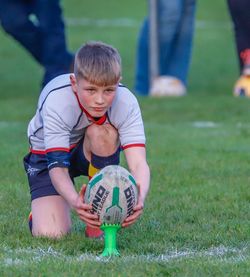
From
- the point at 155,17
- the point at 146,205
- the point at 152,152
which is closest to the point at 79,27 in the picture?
the point at 155,17

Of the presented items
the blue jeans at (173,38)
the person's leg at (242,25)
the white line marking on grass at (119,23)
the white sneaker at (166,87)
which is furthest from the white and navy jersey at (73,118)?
the white line marking on grass at (119,23)

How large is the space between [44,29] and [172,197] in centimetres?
512

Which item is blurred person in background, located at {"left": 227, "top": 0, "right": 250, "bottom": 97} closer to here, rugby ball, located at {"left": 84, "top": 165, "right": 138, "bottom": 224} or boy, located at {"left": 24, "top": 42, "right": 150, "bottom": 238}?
boy, located at {"left": 24, "top": 42, "right": 150, "bottom": 238}

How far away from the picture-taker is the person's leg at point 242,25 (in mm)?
11750

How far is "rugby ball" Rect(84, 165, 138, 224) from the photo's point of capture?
5250 millimetres

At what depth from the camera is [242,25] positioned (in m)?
12.0

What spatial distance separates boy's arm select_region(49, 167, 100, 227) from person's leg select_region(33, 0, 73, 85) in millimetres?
6150

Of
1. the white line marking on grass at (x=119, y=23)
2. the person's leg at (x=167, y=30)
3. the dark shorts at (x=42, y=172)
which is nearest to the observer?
the dark shorts at (x=42, y=172)

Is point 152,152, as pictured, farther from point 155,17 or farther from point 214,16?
point 214,16

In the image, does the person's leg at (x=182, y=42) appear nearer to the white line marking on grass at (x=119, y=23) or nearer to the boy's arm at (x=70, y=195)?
the boy's arm at (x=70, y=195)

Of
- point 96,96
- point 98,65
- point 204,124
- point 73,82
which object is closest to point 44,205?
point 73,82

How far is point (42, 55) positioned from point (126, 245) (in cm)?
652

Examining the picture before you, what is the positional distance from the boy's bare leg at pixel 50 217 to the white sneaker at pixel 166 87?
644 centimetres

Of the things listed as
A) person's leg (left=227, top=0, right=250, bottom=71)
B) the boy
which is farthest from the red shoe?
person's leg (left=227, top=0, right=250, bottom=71)
